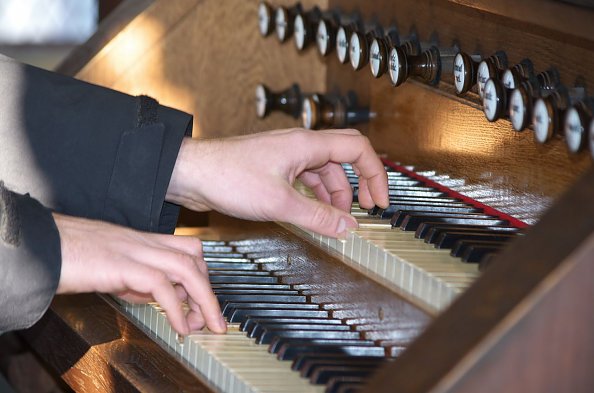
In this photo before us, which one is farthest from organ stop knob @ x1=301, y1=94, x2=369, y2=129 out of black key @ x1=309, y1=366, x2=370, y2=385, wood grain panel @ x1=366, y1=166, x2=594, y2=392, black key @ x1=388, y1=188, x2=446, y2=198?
wood grain panel @ x1=366, y1=166, x2=594, y2=392

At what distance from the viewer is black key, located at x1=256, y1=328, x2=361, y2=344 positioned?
147 cm

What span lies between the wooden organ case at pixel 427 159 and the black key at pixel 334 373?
0.09 metres

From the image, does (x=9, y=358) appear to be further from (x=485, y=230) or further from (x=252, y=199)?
(x=485, y=230)

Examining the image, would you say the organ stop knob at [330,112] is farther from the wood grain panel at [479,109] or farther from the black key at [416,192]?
the black key at [416,192]

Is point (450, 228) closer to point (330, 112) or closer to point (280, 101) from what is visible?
point (330, 112)

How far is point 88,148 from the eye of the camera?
1717 mm

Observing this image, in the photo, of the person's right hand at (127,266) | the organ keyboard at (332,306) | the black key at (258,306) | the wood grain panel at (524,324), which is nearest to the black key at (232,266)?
the organ keyboard at (332,306)

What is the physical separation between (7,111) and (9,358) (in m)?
1.06

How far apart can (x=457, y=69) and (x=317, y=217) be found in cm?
36

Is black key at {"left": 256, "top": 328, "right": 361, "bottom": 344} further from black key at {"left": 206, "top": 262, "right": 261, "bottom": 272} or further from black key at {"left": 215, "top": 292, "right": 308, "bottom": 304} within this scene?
black key at {"left": 206, "top": 262, "right": 261, "bottom": 272}

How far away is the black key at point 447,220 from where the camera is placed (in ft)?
5.31

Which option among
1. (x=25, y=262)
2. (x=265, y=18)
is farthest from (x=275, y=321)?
(x=265, y=18)

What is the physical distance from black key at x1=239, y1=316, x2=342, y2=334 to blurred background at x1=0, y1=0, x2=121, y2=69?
18.5ft

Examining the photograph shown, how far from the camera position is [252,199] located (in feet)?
5.29
